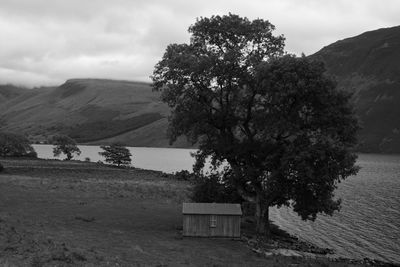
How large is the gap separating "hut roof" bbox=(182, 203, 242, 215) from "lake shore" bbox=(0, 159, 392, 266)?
2.62 m

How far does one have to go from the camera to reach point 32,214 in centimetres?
4844

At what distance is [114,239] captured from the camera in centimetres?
3866

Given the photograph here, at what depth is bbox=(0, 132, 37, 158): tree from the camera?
146 meters

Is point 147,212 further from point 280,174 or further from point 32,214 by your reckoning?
point 280,174

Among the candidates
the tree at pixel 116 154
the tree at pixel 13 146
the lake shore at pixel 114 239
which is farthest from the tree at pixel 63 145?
the lake shore at pixel 114 239

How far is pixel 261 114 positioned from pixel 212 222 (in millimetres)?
11951

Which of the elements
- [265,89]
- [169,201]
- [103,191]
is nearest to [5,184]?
[103,191]

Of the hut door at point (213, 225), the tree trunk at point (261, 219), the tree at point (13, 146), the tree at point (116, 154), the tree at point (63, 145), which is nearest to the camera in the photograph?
the hut door at point (213, 225)

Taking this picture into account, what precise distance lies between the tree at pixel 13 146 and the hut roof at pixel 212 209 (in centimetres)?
11751

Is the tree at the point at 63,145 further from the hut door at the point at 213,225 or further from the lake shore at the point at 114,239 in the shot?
the hut door at the point at 213,225

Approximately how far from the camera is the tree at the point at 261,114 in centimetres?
4166

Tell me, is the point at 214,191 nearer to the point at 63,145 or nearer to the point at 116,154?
the point at 116,154

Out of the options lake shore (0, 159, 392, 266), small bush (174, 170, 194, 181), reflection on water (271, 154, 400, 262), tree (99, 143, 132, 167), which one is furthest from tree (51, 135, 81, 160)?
reflection on water (271, 154, 400, 262)

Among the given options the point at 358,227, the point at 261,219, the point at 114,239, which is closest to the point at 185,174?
the point at 358,227
